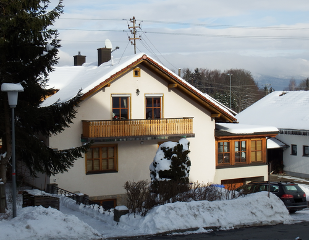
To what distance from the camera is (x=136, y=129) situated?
21656 millimetres

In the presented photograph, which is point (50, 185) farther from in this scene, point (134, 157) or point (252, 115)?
point (252, 115)

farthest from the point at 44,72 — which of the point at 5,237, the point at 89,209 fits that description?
the point at 5,237

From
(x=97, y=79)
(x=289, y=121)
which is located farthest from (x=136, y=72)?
(x=289, y=121)

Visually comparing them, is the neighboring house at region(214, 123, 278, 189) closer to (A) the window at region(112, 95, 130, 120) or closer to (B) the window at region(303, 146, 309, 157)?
(A) the window at region(112, 95, 130, 120)

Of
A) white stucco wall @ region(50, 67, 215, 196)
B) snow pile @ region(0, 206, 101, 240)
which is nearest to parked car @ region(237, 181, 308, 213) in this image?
white stucco wall @ region(50, 67, 215, 196)

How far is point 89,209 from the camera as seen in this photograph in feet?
48.1

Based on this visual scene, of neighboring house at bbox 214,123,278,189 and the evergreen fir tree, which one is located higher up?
the evergreen fir tree

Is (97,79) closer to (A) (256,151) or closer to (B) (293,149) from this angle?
(A) (256,151)

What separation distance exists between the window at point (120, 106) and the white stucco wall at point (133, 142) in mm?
287

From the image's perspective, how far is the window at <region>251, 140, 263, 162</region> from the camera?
84.4 ft

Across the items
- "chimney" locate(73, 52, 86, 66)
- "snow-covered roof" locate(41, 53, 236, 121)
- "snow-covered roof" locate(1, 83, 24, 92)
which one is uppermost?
"chimney" locate(73, 52, 86, 66)

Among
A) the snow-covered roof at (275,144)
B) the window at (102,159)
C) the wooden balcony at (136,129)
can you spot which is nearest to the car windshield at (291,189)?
the wooden balcony at (136,129)

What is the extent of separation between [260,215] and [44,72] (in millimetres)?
9243

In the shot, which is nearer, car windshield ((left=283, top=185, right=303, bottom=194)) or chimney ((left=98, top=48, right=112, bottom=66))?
car windshield ((left=283, top=185, right=303, bottom=194))
